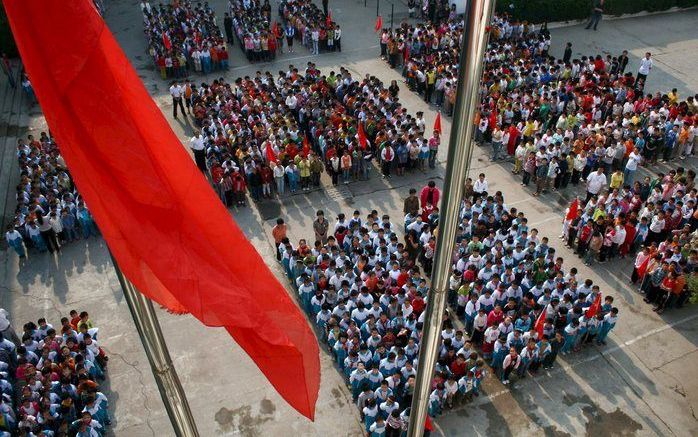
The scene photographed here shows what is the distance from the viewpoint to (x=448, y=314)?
1275 cm

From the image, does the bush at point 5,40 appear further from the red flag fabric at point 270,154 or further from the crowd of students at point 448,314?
the crowd of students at point 448,314

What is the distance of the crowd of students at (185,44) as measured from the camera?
21.7 m

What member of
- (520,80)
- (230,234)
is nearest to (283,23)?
(520,80)

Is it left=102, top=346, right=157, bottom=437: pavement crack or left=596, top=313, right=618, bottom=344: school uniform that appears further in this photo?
left=596, top=313, right=618, bottom=344: school uniform

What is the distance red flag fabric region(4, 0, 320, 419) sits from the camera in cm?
369

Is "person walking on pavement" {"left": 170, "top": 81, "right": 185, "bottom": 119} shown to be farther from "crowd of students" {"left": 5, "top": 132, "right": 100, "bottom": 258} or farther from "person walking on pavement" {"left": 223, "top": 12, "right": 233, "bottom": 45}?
"person walking on pavement" {"left": 223, "top": 12, "right": 233, "bottom": 45}

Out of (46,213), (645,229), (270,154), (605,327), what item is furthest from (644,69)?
(46,213)

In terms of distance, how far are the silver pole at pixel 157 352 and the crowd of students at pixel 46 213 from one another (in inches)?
384

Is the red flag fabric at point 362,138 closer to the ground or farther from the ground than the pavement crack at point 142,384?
farther from the ground

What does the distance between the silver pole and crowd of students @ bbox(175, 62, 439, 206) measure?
10.9m

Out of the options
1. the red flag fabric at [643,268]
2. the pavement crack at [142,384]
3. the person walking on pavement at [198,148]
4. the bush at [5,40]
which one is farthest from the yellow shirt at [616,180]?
the bush at [5,40]

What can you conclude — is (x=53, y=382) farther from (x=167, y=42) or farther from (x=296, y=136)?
(x=167, y=42)

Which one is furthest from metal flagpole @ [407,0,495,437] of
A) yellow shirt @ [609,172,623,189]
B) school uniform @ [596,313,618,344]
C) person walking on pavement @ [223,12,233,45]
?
person walking on pavement @ [223,12,233,45]

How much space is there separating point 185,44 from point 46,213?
9.81 meters
